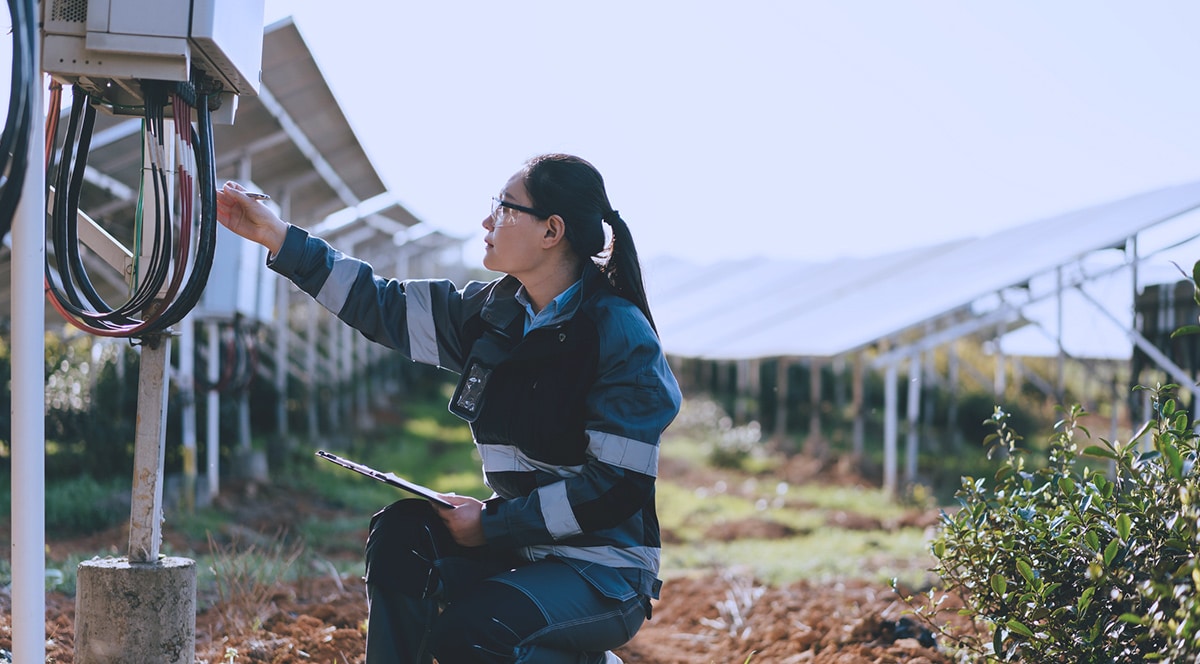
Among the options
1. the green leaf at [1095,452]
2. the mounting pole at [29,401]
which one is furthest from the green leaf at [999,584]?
the mounting pole at [29,401]

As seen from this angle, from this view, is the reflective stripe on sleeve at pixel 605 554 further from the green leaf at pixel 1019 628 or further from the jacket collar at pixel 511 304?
the green leaf at pixel 1019 628

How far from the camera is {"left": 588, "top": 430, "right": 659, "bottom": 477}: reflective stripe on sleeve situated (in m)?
2.22

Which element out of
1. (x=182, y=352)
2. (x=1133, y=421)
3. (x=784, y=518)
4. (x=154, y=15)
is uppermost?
(x=154, y=15)

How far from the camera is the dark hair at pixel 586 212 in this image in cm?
248

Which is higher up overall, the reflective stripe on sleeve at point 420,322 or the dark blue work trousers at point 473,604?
the reflective stripe on sleeve at point 420,322

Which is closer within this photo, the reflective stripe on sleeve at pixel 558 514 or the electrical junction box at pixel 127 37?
the reflective stripe on sleeve at pixel 558 514

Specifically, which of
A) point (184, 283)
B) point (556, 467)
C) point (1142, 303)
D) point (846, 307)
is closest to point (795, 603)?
point (556, 467)

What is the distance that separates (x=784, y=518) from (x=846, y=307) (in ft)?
12.9

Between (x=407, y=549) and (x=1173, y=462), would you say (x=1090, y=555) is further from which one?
(x=407, y=549)

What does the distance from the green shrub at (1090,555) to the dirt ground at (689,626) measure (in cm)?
59

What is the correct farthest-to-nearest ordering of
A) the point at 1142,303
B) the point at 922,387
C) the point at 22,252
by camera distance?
the point at 922,387
the point at 1142,303
the point at 22,252

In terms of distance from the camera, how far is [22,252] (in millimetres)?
2154

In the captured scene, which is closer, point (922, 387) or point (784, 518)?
point (784, 518)

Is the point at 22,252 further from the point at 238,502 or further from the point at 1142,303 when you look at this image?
the point at 1142,303
